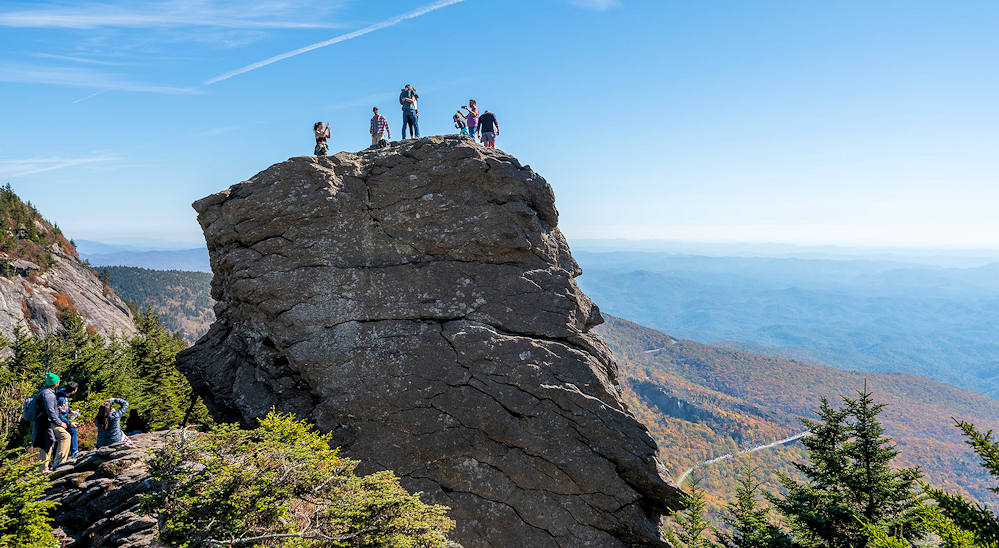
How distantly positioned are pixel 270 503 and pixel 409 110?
18.3 metres

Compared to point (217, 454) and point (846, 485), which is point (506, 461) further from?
point (846, 485)

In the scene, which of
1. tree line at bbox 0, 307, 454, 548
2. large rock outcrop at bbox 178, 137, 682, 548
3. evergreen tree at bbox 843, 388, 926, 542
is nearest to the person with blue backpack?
tree line at bbox 0, 307, 454, 548

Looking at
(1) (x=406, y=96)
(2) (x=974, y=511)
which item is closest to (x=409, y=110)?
(1) (x=406, y=96)

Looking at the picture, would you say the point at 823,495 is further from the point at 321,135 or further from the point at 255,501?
the point at 321,135

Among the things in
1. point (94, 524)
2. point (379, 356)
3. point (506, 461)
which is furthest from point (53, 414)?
point (506, 461)

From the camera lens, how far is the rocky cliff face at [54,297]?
56194 millimetres

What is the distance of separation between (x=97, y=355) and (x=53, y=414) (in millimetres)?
19841

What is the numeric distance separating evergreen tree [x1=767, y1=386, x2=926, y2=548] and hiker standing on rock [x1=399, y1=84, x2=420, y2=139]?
21.0 m

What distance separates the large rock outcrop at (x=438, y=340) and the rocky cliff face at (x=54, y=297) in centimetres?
5313

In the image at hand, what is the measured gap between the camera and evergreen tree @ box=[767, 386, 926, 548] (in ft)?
46.6

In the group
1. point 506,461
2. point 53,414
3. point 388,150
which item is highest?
point 388,150

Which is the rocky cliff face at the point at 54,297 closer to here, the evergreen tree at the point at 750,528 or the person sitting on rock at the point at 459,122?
the person sitting on rock at the point at 459,122

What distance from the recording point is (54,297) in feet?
211

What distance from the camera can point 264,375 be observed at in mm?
15383
